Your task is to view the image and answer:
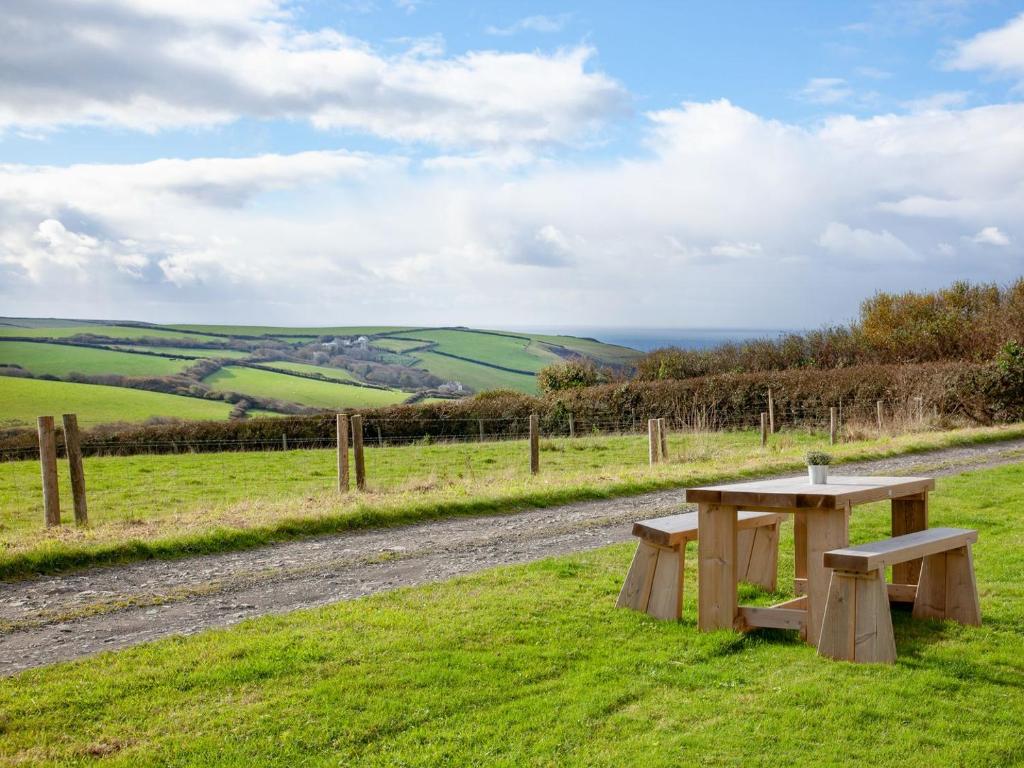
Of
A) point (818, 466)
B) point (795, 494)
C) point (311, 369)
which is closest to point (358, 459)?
point (818, 466)

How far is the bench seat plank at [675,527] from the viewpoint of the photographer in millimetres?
6523

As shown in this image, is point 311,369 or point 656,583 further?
point 311,369

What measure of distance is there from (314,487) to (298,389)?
32.8 metres

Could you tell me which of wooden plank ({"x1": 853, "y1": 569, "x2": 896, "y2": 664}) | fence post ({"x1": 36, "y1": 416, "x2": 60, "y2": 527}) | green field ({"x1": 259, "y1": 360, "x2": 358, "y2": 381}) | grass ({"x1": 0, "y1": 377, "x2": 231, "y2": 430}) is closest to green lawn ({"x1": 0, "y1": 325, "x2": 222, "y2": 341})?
green field ({"x1": 259, "y1": 360, "x2": 358, "y2": 381})

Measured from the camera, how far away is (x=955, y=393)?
2930cm

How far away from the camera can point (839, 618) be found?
5.71 m

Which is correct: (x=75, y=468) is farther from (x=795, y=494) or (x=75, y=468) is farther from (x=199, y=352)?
(x=199, y=352)

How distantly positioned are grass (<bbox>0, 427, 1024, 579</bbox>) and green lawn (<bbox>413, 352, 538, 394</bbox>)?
31707mm

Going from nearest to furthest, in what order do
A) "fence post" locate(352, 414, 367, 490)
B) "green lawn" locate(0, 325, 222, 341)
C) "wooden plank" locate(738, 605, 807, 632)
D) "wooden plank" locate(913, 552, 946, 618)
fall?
"wooden plank" locate(738, 605, 807, 632) < "wooden plank" locate(913, 552, 946, 618) < "fence post" locate(352, 414, 367, 490) < "green lawn" locate(0, 325, 222, 341)

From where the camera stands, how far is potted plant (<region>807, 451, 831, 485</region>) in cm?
651

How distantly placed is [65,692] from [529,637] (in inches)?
114

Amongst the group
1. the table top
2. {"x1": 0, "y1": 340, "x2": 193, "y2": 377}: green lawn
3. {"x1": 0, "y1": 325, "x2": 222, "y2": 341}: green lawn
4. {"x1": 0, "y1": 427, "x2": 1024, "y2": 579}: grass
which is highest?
{"x1": 0, "y1": 325, "x2": 222, "y2": 341}: green lawn

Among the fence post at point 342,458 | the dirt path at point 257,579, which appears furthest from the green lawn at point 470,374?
the dirt path at point 257,579

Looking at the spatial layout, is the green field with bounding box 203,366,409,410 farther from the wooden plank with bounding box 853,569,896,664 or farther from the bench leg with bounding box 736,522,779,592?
the wooden plank with bounding box 853,569,896,664
